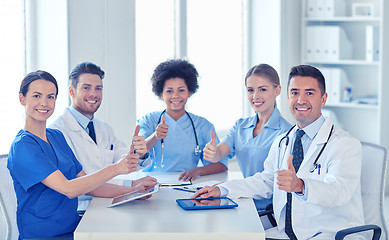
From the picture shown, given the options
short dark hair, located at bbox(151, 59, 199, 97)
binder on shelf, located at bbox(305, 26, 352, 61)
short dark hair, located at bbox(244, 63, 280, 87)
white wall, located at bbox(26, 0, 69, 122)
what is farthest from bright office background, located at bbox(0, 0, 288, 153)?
short dark hair, located at bbox(244, 63, 280, 87)

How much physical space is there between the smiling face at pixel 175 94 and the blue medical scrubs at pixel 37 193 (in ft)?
3.44

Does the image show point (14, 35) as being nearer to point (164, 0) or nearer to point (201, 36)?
point (164, 0)

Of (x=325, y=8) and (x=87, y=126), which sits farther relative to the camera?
(x=325, y=8)

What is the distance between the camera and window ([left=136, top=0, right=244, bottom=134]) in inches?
185

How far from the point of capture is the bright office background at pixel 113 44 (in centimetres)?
369

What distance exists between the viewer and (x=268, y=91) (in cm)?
306

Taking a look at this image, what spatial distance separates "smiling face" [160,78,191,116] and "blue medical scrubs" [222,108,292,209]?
0.35 meters

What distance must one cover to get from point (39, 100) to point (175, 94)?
3.61 ft

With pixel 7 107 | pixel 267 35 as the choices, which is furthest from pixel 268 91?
pixel 267 35

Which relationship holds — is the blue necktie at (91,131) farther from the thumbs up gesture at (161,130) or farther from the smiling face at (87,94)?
the thumbs up gesture at (161,130)

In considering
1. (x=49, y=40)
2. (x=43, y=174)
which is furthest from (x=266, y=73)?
(x=49, y=40)

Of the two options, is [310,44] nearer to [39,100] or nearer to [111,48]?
[111,48]

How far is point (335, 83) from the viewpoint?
5141mm

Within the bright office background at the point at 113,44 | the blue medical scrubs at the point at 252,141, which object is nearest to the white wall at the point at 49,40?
the bright office background at the point at 113,44
